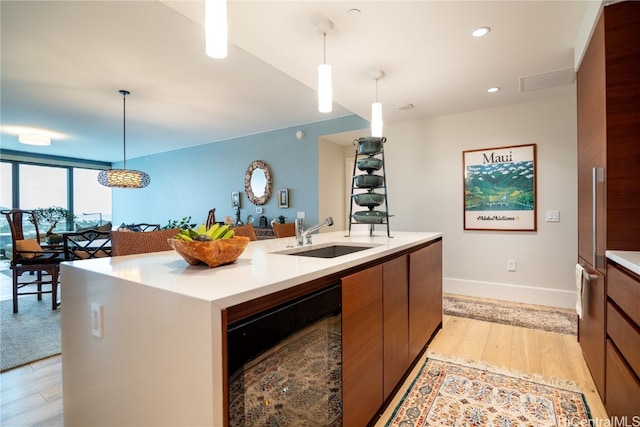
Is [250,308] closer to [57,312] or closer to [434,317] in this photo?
[434,317]

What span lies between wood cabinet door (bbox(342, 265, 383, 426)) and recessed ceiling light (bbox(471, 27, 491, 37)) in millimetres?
1877

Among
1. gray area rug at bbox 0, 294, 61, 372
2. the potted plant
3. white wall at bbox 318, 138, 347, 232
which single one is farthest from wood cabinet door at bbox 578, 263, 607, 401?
the potted plant

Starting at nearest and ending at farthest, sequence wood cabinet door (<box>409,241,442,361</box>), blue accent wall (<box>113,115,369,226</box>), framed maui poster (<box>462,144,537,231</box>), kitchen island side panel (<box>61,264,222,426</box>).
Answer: kitchen island side panel (<box>61,264,222,426</box>) → wood cabinet door (<box>409,241,442,361</box>) → framed maui poster (<box>462,144,537,231</box>) → blue accent wall (<box>113,115,369,226</box>)

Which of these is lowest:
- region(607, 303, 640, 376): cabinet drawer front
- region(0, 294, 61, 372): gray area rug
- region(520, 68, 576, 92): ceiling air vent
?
region(0, 294, 61, 372): gray area rug

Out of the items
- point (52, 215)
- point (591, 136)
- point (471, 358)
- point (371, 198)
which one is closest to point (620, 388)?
point (471, 358)

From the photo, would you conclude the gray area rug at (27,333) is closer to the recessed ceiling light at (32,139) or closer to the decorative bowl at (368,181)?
the recessed ceiling light at (32,139)

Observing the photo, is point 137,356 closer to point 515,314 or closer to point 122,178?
point 515,314

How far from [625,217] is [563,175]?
2220 mm

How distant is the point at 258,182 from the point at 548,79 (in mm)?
4142

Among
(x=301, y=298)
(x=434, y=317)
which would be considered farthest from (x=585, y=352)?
(x=301, y=298)

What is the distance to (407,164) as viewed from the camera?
4238mm

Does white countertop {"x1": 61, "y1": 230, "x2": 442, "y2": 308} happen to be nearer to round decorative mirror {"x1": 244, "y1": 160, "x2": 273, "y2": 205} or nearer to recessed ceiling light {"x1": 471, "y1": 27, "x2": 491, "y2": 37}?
recessed ceiling light {"x1": 471, "y1": 27, "x2": 491, "y2": 37}

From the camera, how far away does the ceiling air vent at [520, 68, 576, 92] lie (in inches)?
109

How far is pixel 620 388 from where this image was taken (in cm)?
136
